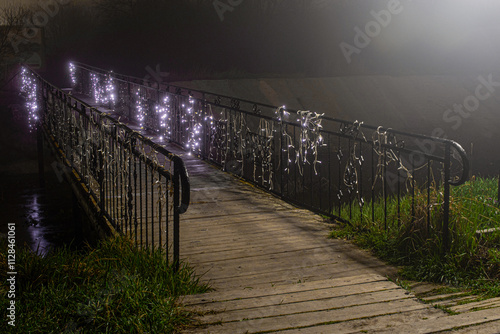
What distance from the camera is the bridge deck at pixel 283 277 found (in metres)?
3.68

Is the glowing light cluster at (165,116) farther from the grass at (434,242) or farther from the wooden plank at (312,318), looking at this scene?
the wooden plank at (312,318)

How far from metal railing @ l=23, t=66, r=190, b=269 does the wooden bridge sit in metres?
0.03

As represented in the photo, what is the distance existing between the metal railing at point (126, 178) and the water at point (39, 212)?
10.4 feet

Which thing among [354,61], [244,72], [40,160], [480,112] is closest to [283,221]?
[40,160]

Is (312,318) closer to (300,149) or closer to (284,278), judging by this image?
(284,278)

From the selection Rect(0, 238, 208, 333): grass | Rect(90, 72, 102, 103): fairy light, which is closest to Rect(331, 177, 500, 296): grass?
Rect(0, 238, 208, 333): grass

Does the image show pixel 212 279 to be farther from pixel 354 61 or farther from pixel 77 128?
pixel 354 61

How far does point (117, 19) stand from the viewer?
34.1 m

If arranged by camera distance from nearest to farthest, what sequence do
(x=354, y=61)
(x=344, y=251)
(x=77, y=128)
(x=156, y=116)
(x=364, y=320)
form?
(x=364, y=320) < (x=344, y=251) < (x=77, y=128) < (x=156, y=116) < (x=354, y=61)

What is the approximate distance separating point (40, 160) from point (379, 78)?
1961 centimetres

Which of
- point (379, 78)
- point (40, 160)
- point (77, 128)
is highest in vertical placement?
point (379, 78)

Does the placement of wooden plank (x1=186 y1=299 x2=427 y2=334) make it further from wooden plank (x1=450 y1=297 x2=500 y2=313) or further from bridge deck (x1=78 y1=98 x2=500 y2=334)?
wooden plank (x1=450 y1=297 x2=500 y2=313)

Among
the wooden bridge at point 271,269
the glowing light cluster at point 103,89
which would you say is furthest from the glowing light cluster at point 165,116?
the glowing light cluster at point 103,89

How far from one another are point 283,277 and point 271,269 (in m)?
0.26
